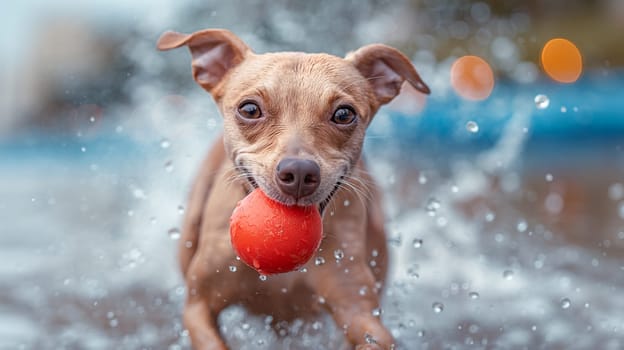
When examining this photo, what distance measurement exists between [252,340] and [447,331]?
96cm

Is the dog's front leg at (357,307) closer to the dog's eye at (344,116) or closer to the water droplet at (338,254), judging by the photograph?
the water droplet at (338,254)

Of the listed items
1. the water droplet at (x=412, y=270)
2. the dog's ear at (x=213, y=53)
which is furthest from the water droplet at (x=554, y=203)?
the dog's ear at (x=213, y=53)

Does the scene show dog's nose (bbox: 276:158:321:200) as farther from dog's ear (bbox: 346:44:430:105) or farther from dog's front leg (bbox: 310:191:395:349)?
dog's ear (bbox: 346:44:430:105)

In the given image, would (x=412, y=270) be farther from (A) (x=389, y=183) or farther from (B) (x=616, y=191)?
(B) (x=616, y=191)

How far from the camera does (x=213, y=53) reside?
10.8 ft

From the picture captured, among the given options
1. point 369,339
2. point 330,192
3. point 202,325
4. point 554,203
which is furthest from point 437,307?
point 554,203

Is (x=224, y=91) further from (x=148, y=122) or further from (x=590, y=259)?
(x=148, y=122)

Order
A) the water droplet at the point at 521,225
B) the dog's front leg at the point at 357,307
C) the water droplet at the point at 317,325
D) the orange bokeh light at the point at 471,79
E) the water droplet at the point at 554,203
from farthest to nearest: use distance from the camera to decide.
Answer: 1. the orange bokeh light at the point at 471,79
2. the water droplet at the point at 554,203
3. the water droplet at the point at 521,225
4. the water droplet at the point at 317,325
5. the dog's front leg at the point at 357,307

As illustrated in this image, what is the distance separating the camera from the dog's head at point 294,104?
2.62 meters

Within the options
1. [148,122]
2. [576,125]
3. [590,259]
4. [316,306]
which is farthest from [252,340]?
[576,125]

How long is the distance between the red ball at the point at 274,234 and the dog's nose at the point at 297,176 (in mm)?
73

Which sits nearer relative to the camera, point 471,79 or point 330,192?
point 330,192

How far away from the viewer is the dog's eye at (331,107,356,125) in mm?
2896

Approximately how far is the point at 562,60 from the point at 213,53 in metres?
12.1
